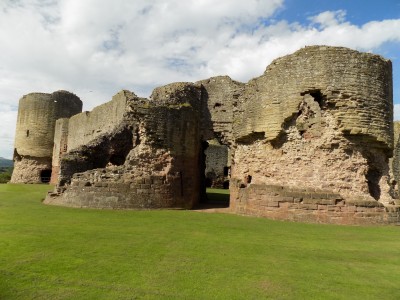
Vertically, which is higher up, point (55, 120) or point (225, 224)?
point (55, 120)

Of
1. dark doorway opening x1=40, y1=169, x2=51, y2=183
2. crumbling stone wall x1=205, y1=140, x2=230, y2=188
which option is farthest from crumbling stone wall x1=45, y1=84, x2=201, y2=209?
dark doorway opening x1=40, y1=169, x2=51, y2=183

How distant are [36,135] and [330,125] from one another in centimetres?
2895

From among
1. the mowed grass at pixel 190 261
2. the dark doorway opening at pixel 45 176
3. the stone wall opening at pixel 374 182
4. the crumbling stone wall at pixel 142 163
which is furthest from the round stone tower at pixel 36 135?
the stone wall opening at pixel 374 182

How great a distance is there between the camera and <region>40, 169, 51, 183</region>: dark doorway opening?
33344 millimetres

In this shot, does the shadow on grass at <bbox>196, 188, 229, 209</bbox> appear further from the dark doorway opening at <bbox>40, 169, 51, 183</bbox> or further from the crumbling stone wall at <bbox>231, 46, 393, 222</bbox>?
the dark doorway opening at <bbox>40, 169, 51, 183</bbox>

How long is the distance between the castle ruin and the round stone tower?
19.1m

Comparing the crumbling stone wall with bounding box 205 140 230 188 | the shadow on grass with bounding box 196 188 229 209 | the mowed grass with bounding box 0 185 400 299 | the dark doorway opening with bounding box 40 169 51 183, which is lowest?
the mowed grass with bounding box 0 185 400 299

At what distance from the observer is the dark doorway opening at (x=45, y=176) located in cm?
3334

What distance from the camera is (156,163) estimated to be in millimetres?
14258

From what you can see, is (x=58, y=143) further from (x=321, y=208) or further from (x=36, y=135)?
(x=321, y=208)

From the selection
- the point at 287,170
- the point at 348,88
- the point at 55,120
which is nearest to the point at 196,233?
the point at 287,170

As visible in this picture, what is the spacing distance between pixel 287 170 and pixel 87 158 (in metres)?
8.55

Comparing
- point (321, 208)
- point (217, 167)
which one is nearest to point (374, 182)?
point (321, 208)

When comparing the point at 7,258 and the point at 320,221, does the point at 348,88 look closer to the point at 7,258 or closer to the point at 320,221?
the point at 320,221
